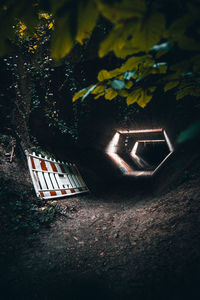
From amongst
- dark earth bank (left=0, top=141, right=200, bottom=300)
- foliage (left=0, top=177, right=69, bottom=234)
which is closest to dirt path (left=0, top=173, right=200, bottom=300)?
dark earth bank (left=0, top=141, right=200, bottom=300)

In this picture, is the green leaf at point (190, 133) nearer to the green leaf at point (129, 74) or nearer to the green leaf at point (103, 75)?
the green leaf at point (129, 74)

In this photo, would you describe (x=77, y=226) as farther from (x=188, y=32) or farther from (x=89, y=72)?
(x=89, y=72)

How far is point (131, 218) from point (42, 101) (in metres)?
4.39

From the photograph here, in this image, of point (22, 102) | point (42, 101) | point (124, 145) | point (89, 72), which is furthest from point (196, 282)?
point (124, 145)

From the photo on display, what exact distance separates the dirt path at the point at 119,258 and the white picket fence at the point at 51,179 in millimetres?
832

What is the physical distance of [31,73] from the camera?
448cm

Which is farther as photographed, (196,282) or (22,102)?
(22,102)

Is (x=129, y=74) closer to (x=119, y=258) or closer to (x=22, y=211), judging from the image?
(x=119, y=258)

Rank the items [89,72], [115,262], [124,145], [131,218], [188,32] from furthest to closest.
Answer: [124,145] → [89,72] → [131,218] → [115,262] → [188,32]

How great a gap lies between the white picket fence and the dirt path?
0.83 m

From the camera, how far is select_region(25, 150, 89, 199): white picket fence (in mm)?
3232

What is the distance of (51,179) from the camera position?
3660mm

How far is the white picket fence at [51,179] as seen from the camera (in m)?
3.23

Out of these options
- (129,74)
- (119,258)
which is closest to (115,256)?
(119,258)
